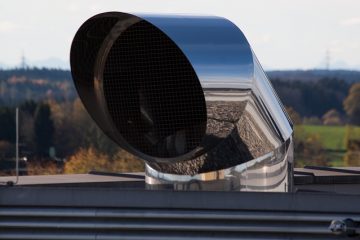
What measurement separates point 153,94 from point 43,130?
108644 millimetres

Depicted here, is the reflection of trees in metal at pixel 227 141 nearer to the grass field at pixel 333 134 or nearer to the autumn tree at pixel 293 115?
the autumn tree at pixel 293 115

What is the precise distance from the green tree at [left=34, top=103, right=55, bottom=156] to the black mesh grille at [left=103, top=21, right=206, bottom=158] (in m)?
103

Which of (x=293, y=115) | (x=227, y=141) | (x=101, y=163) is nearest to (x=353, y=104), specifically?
(x=293, y=115)

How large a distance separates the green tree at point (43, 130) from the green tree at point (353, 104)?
127 ft

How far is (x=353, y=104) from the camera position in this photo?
170 metres

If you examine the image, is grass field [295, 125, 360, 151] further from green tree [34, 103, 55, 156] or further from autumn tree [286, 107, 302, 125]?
green tree [34, 103, 55, 156]

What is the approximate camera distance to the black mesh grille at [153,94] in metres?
30.0

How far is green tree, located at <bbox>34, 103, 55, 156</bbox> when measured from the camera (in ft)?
445

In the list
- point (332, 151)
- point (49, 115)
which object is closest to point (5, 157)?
point (49, 115)

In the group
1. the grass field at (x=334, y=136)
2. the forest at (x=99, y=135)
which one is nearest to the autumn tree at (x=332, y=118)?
the forest at (x=99, y=135)

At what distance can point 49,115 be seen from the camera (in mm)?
142375

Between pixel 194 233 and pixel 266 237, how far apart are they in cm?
130

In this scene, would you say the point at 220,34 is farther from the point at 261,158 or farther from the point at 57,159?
the point at 57,159

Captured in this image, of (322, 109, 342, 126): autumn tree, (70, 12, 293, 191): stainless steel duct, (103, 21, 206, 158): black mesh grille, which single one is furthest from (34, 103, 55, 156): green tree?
(70, 12, 293, 191): stainless steel duct
